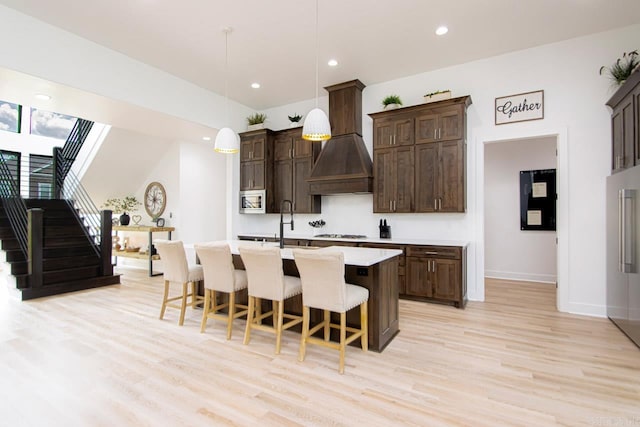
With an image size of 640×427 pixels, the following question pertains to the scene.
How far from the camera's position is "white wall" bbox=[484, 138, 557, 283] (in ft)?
19.0

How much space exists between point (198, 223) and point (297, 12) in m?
5.33

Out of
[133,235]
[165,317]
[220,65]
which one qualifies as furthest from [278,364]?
[133,235]

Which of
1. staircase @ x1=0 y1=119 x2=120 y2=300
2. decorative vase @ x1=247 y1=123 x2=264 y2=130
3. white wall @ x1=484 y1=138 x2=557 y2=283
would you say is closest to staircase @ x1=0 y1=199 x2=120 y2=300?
staircase @ x1=0 y1=119 x2=120 y2=300

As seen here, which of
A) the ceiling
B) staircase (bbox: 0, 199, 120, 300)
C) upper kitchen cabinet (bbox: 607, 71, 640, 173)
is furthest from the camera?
staircase (bbox: 0, 199, 120, 300)

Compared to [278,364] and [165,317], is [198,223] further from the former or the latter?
[278,364]

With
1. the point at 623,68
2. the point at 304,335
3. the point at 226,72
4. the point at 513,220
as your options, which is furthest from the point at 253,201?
the point at 623,68

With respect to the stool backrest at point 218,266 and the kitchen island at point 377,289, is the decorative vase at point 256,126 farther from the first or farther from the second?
the kitchen island at point 377,289

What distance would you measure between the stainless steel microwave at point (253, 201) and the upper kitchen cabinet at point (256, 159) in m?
0.09

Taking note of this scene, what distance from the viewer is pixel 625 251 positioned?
122 inches

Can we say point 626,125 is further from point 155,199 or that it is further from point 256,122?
point 155,199

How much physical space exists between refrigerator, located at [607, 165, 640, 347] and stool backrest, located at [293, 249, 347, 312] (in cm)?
273

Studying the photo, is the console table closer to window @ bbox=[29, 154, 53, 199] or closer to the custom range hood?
window @ bbox=[29, 154, 53, 199]

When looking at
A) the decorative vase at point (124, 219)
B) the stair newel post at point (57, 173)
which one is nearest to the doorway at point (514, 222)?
the decorative vase at point (124, 219)

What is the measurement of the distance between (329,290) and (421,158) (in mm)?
2860
